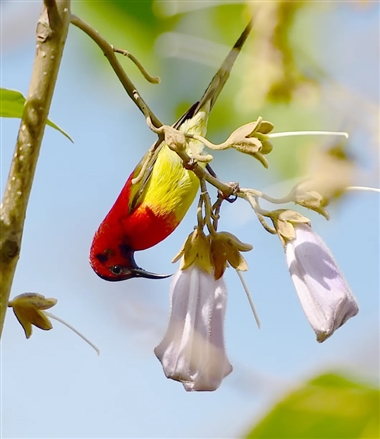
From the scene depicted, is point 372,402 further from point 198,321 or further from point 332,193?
point 198,321

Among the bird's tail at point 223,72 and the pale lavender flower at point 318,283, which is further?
the pale lavender flower at point 318,283

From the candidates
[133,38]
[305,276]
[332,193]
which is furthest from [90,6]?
[305,276]

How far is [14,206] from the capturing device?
110cm

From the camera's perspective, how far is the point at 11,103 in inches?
53.5

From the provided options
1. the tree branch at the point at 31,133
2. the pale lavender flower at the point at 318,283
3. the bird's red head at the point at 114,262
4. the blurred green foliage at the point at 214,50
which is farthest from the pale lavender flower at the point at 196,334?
the bird's red head at the point at 114,262

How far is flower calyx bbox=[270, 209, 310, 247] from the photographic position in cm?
143

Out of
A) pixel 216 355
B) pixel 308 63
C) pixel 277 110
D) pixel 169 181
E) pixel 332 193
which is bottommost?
pixel 216 355

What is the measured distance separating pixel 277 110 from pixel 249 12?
0.30 meters

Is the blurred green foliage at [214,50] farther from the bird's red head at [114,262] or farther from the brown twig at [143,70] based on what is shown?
the bird's red head at [114,262]

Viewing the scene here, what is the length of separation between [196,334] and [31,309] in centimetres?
34

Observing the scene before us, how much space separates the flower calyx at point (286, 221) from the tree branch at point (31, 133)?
0.54 metres

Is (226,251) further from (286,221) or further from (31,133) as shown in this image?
(31,133)

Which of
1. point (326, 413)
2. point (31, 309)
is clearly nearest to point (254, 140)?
point (31, 309)

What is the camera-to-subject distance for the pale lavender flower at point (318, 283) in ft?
4.30
